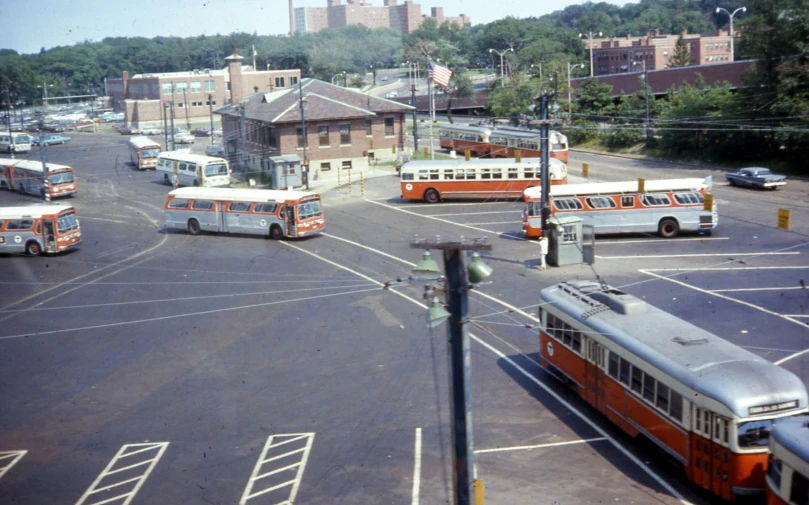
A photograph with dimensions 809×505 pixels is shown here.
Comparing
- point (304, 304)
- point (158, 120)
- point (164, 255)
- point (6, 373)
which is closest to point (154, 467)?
point (6, 373)

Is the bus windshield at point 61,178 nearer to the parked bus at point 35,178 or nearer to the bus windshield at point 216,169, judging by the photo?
the parked bus at point 35,178

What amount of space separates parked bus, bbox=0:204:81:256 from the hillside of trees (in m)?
7.62

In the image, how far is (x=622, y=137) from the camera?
6209 centimetres

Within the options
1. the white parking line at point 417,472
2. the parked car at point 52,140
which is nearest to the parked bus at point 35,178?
the parked car at point 52,140

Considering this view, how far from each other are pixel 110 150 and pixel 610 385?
72.1 metres

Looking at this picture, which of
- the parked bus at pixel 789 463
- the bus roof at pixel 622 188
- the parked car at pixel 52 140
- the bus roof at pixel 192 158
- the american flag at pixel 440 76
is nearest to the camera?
the parked bus at pixel 789 463

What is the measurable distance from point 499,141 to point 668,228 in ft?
82.2

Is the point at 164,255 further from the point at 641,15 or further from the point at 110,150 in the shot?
the point at 641,15

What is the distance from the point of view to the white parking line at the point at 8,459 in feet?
50.2

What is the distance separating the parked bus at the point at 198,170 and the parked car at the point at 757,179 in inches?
1147

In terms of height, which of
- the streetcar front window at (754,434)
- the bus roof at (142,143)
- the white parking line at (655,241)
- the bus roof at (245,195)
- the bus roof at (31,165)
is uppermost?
the bus roof at (142,143)

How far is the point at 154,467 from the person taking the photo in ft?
49.1

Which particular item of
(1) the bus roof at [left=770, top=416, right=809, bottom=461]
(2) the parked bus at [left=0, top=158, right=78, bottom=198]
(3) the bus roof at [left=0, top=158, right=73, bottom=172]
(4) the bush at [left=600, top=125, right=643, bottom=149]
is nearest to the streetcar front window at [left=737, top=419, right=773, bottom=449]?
(1) the bus roof at [left=770, top=416, right=809, bottom=461]

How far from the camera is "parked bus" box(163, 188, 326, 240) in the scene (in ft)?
120
